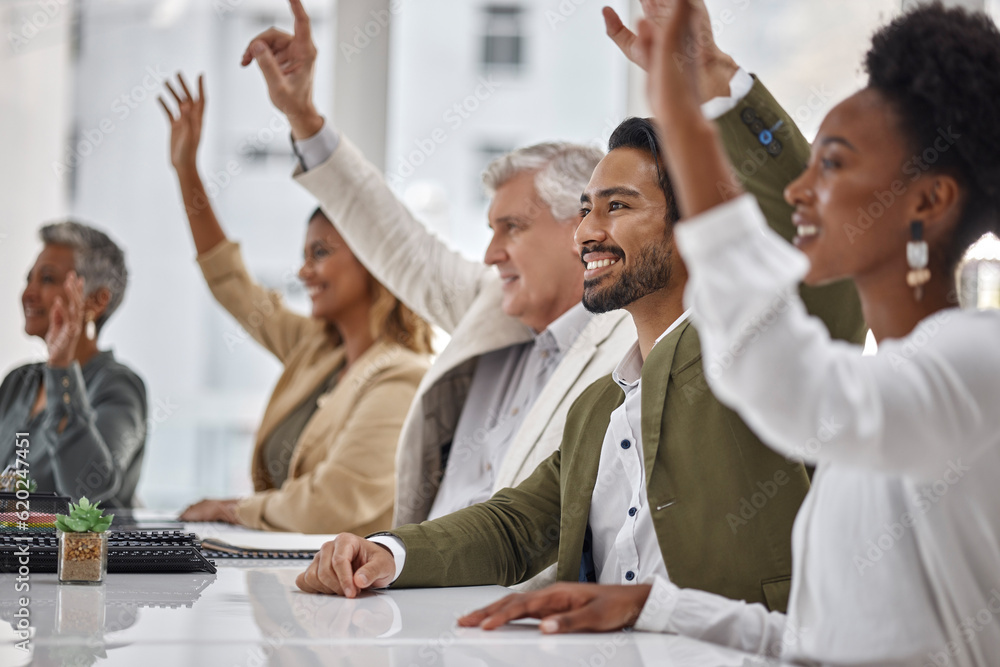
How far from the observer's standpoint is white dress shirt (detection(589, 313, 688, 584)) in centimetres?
153

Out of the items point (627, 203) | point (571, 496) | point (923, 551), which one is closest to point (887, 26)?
point (923, 551)

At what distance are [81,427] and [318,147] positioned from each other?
1.03 meters

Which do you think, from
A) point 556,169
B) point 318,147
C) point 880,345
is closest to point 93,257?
point 318,147

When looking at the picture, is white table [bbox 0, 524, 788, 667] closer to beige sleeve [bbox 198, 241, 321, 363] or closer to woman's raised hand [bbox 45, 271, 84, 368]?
woman's raised hand [bbox 45, 271, 84, 368]

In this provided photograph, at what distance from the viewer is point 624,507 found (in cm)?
160

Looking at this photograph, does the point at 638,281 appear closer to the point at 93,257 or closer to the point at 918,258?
the point at 918,258

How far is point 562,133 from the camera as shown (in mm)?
4699

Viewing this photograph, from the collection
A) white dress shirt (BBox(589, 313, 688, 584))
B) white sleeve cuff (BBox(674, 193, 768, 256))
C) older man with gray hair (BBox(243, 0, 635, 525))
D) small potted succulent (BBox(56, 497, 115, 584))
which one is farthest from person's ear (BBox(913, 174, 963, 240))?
older man with gray hair (BBox(243, 0, 635, 525))

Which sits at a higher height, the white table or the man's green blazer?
the man's green blazer

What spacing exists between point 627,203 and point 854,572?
39.1 inches

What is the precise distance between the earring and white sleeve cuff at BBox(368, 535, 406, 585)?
87cm

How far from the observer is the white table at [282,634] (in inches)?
40.0

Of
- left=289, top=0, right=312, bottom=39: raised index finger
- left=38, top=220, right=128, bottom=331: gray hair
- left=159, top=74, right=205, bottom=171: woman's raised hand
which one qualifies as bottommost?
left=38, top=220, right=128, bottom=331: gray hair

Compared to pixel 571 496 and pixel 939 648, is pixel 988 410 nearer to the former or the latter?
pixel 939 648
